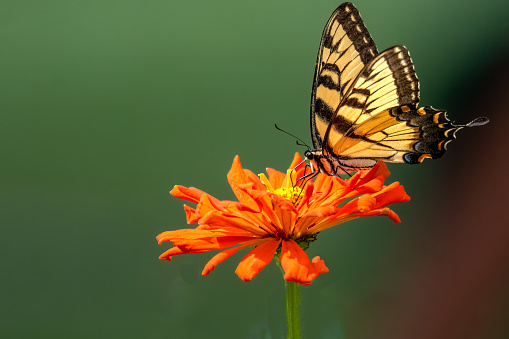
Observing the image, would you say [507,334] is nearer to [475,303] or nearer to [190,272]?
[475,303]

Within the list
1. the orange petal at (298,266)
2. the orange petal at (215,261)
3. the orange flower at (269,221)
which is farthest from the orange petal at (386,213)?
the orange petal at (215,261)

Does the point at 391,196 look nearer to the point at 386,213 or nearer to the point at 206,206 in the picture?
the point at 386,213

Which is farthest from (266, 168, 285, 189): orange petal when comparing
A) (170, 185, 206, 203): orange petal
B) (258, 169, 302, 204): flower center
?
(170, 185, 206, 203): orange petal

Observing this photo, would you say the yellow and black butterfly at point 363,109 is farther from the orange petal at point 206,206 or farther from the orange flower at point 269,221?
the orange petal at point 206,206

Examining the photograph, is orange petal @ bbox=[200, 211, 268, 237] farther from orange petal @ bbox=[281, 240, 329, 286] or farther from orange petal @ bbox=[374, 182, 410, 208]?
orange petal @ bbox=[374, 182, 410, 208]

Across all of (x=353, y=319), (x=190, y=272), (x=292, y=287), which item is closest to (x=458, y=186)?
(x=353, y=319)

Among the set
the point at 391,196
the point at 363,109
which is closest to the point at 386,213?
the point at 391,196

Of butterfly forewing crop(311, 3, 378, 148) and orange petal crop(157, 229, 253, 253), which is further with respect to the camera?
butterfly forewing crop(311, 3, 378, 148)
